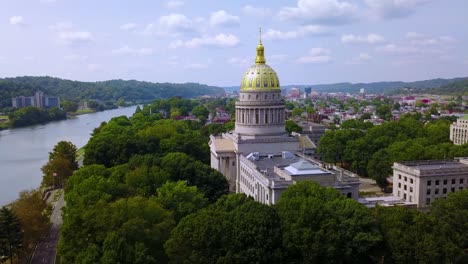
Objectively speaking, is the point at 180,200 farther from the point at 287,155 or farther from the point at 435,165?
the point at 435,165

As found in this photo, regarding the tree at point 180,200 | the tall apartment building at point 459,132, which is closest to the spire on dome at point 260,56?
the tree at point 180,200

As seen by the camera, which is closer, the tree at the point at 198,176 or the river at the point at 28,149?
the tree at the point at 198,176

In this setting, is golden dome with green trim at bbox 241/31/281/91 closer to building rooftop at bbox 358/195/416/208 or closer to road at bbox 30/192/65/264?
building rooftop at bbox 358/195/416/208

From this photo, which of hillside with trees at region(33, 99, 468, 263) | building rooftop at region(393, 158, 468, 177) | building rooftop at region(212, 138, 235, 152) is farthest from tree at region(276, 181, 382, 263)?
building rooftop at region(212, 138, 235, 152)

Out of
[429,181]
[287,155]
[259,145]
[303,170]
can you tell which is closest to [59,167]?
[259,145]

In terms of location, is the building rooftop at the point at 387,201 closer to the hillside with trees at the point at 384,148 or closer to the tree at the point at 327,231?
the hillside with trees at the point at 384,148

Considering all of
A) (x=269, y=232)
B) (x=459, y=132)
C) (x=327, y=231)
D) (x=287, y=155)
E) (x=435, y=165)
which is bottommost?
(x=327, y=231)

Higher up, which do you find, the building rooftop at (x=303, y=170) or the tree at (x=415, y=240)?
the building rooftop at (x=303, y=170)
